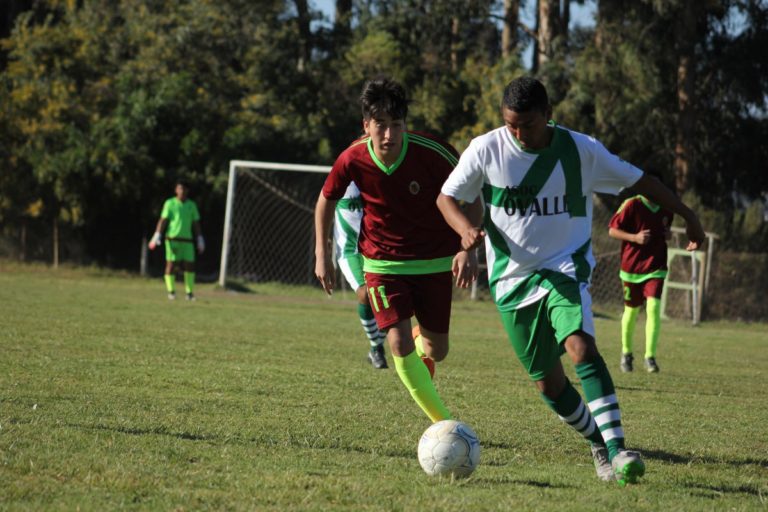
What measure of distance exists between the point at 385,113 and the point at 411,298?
1.12 metres

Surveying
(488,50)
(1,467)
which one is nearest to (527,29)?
(488,50)

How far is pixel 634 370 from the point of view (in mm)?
11695

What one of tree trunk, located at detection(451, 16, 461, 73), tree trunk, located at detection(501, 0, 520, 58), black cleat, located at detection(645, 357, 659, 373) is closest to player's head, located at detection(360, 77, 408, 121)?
black cleat, located at detection(645, 357, 659, 373)

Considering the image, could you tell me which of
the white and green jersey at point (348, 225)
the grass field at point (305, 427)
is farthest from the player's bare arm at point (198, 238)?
the white and green jersey at point (348, 225)

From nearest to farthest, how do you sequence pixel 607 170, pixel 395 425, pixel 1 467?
pixel 1 467 → pixel 607 170 → pixel 395 425

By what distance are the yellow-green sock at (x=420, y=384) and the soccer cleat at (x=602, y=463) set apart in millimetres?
960

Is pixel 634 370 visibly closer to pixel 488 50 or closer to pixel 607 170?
pixel 607 170

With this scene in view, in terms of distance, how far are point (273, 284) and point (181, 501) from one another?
20.4 m

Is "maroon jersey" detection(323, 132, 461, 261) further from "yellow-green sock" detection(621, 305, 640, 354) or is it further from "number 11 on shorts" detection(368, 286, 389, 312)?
"yellow-green sock" detection(621, 305, 640, 354)

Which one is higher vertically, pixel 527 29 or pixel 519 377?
pixel 527 29

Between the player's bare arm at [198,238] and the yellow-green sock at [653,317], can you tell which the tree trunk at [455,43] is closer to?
the player's bare arm at [198,238]

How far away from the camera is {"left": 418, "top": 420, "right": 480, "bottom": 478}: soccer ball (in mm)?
5246

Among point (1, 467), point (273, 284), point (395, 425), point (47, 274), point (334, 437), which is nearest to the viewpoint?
point (1, 467)

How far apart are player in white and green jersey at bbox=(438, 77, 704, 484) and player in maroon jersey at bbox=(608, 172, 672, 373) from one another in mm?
5545
